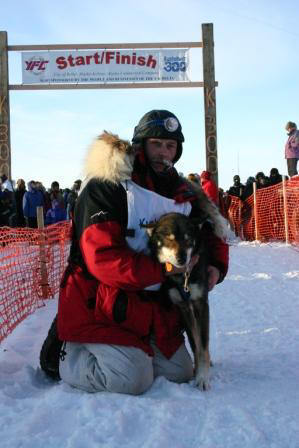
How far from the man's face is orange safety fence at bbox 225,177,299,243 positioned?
7103 mm

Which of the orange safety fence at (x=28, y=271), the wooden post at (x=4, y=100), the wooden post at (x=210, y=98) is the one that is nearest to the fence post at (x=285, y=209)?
the wooden post at (x=210, y=98)

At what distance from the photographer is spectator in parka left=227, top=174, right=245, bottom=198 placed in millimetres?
13553

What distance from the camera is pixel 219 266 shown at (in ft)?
10.6

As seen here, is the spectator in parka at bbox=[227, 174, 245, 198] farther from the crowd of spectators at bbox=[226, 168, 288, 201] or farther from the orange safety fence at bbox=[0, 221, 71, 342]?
the orange safety fence at bbox=[0, 221, 71, 342]

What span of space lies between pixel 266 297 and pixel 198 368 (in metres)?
2.93

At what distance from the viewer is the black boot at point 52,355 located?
3037 mm

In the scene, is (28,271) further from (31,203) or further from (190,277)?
(31,203)

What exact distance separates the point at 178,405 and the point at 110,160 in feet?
4.47

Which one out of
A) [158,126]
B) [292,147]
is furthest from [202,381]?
[292,147]

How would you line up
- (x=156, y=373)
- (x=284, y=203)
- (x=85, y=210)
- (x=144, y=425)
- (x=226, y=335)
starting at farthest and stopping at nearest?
(x=284, y=203) < (x=226, y=335) < (x=156, y=373) < (x=85, y=210) < (x=144, y=425)

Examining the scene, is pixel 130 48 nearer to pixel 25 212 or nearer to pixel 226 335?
pixel 25 212

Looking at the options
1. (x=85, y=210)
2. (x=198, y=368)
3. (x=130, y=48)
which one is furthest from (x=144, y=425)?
(x=130, y=48)

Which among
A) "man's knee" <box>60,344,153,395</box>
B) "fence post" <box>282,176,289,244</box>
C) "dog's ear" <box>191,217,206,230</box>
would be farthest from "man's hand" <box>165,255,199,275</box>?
"fence post" <box>282,176,289,244</box>

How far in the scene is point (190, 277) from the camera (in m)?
2.95
